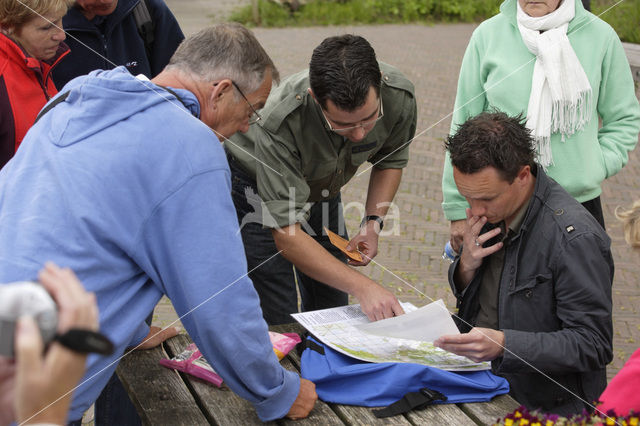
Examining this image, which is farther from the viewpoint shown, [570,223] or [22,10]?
[22,10]

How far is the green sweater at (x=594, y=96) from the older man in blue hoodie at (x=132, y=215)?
1575 mm

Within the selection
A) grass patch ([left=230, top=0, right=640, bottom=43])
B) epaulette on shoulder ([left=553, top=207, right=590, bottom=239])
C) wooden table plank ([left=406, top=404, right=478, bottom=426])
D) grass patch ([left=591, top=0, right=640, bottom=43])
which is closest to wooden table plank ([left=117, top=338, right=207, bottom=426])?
wooden table plank ([left=406, top=404, right=478, bottom=426])

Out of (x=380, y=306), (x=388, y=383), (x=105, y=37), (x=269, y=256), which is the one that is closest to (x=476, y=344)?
(x=388, y=383)

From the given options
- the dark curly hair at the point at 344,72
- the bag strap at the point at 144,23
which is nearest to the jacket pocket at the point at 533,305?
the dark curly hair at the point at 344,72

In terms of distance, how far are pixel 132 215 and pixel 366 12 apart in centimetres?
1240

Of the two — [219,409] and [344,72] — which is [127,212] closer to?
[219,409]

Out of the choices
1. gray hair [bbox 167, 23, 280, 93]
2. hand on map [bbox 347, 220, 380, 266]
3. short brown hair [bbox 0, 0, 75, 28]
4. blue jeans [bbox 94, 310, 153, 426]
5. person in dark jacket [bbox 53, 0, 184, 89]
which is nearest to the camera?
gray hair [bbox 167, 23, 280, 93]

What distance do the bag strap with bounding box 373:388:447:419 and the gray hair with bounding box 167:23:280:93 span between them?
1.04 metres

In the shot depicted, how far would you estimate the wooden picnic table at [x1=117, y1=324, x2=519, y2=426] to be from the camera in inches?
81.4

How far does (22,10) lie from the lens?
2.63 metres

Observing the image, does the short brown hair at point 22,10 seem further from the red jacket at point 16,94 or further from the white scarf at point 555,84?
the white scarf at point 555,84

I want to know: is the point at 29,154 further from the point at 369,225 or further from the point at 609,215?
the point at 609,215

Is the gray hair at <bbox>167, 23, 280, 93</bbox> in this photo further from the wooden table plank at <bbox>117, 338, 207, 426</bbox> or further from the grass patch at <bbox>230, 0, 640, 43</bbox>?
the grass patch at <bbox>230, 0, 640, 43</bbox>

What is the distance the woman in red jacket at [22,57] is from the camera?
2.64 meters
